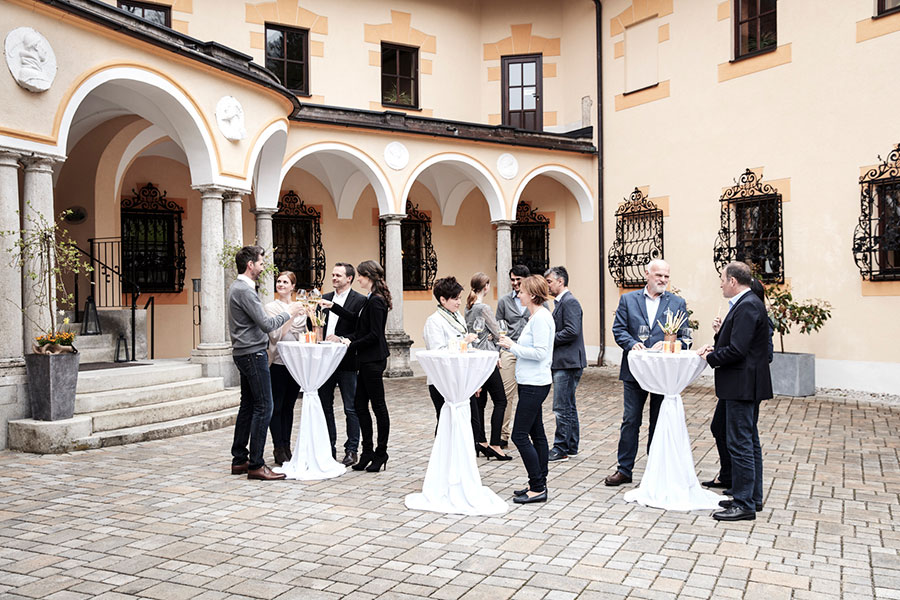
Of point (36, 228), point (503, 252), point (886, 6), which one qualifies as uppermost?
point (886, 6)

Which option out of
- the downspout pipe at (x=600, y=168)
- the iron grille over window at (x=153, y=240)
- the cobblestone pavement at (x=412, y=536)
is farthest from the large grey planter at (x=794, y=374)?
the iron grille over window at (x=153, y=240)

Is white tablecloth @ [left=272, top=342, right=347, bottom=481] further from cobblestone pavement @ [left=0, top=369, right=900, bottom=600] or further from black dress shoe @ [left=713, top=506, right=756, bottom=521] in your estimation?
black dress shoe @ [left=713, top=506, right=756, bottom=521]

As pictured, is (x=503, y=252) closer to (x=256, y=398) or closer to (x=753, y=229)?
(x=753, y=229)

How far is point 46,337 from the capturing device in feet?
23.5

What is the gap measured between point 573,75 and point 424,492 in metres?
12.9

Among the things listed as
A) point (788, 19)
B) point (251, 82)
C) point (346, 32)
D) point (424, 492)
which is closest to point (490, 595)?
point (424, 492)

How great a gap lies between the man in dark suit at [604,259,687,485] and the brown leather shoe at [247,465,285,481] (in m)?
2.57

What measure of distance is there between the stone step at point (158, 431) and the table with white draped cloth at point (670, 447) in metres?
4.87

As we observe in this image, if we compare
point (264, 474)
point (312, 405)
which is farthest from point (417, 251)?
point (264, 474)

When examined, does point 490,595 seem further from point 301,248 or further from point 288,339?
point 301,248

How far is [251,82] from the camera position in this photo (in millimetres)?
9992

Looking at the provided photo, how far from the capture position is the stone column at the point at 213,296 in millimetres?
9570

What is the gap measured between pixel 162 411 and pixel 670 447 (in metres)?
5.43

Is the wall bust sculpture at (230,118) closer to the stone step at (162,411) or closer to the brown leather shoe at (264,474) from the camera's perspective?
the stone step at (162,411)
